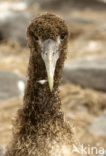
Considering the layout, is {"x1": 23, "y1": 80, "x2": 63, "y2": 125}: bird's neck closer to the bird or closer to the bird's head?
the bird

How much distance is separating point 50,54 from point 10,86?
3.60 metres

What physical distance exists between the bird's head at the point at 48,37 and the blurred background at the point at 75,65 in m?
0.27

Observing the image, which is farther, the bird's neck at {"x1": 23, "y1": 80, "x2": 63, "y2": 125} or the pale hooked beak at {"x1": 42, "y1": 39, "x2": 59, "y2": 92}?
the bird's neck at {"x1": 23, "y1": 80, "x2": 63, "y2": 125}

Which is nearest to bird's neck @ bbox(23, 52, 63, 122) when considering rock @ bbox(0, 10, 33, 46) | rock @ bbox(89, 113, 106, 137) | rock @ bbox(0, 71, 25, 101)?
rock @ bbox(89, 113, 106, 137)

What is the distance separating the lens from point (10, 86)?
21.2 feet

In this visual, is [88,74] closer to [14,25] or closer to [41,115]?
[41,115]

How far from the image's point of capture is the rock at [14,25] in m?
9.93

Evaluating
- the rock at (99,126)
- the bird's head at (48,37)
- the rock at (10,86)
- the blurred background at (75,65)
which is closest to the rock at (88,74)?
the blurred background at (75,65)

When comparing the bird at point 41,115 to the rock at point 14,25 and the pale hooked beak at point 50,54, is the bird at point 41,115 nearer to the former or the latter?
the pale hooked beak at point 50,54

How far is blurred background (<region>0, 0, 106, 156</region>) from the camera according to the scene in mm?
5609

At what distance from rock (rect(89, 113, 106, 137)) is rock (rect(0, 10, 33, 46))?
14.9 ft

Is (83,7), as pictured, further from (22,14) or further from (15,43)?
(15,43)

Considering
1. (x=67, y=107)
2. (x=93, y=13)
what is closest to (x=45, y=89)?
(x=67, y=107)

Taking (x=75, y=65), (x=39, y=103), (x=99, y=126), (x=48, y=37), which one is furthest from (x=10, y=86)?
(x=48, y=37)
